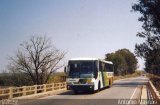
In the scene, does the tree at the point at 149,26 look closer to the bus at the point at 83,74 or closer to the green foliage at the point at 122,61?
the bus at the point at 83,74

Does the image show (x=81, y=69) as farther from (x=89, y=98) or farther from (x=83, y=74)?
(x=89, y=98)

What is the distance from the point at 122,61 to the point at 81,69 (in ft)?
308

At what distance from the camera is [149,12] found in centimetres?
4869

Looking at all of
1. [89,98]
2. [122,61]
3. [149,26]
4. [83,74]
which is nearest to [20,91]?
[83,74]

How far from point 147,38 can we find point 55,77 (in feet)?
60.3

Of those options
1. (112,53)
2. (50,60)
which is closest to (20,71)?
(50,60)

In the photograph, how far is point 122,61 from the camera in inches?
4867

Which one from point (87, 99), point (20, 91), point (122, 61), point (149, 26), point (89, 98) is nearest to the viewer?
point (87, 99)

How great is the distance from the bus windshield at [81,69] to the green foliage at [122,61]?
92.0m

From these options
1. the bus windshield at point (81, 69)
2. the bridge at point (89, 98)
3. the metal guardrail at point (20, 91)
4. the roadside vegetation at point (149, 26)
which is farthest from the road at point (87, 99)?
the roadside vegetation at point (149, 26)

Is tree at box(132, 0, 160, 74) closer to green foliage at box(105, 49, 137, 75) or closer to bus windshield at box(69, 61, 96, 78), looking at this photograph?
bus windshield at box(69, 61, 96, 78)

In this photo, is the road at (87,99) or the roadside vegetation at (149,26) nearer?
the road at (87,99)

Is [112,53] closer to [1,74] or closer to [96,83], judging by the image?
[1,74]

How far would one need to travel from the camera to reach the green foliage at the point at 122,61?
405 ft
